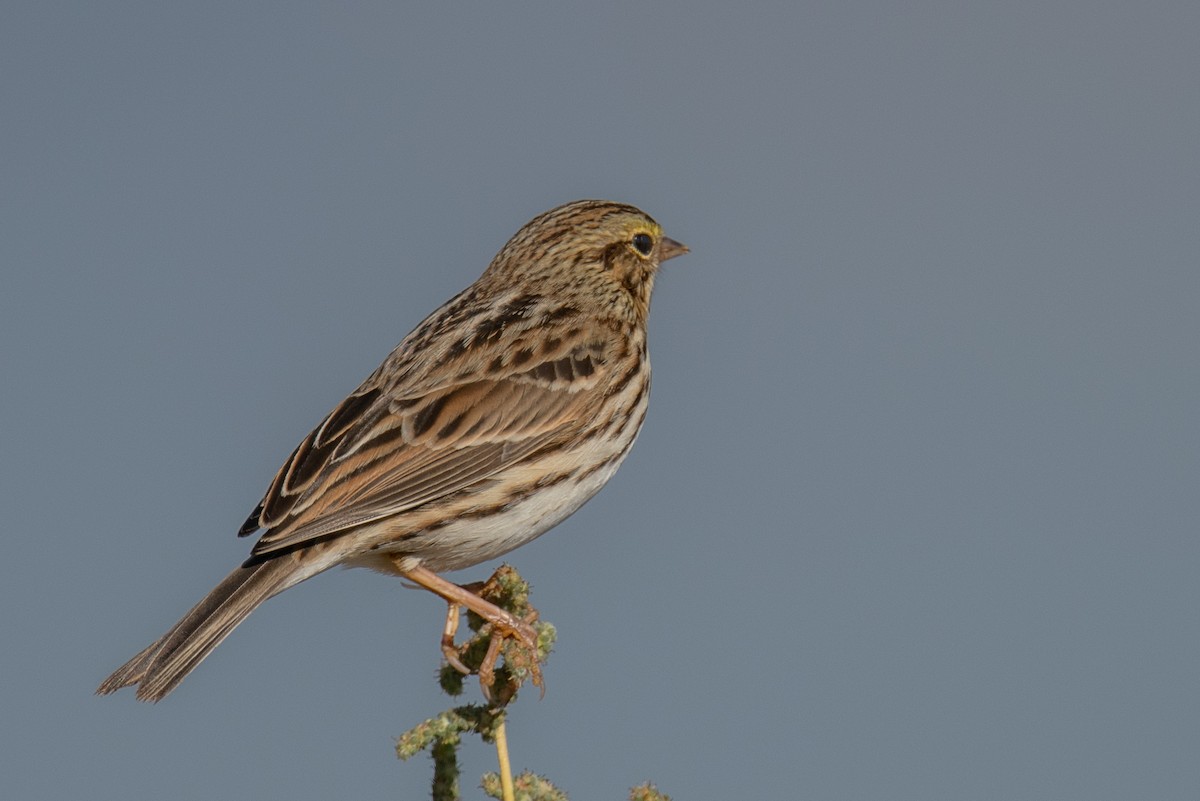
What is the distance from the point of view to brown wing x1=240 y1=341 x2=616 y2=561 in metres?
6.53

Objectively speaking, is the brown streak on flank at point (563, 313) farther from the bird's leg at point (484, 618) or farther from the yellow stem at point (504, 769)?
the yellow stem at point (504, 769)

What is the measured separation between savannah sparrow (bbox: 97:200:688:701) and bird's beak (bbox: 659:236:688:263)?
79 cm

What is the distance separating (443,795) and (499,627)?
1348 millimetres

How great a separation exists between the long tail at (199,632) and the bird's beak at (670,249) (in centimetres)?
356

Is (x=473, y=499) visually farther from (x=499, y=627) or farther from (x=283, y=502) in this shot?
(x=499, y=627)

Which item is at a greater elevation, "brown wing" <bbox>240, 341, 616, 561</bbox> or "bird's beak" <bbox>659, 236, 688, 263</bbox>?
"bird's beak" <bbox>659, 236, 688, 263</bbox>

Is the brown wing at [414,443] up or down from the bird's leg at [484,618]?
up

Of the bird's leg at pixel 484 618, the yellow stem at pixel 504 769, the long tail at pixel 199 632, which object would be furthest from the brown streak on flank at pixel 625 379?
the yellow stem at pixel 504 769

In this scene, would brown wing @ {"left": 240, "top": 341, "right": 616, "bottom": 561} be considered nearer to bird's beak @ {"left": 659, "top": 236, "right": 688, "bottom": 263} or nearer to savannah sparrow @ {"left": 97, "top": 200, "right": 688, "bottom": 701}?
savannah sparrow @ {"left": 97, "top": 200, "right": 688, "bottom": 701}

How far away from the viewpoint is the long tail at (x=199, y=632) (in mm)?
5957

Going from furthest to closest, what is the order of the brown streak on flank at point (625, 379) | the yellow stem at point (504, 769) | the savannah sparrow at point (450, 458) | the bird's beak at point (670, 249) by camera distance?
the bird's beak at point (670, 249)
the brown streak on flank at point (625, 379)
the savannah sparrow at point (450, 458)
the yellow stem at point (504, 769)

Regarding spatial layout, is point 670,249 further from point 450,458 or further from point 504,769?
point 504,769

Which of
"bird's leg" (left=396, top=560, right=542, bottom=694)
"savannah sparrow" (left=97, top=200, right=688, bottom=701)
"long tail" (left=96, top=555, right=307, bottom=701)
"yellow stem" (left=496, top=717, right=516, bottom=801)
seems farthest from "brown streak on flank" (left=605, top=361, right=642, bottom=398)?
"yellow stem" (left=496, top=717, right=516, bottom=801)

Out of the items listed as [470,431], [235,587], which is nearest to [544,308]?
[470,431]
